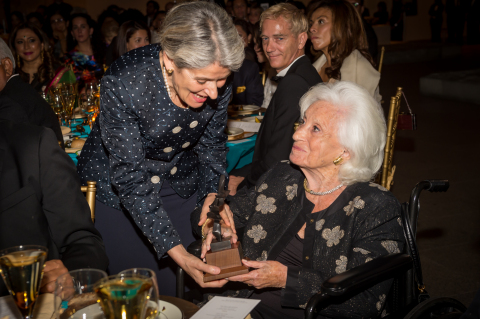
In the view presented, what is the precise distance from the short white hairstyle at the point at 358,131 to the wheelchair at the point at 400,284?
0.21 meters

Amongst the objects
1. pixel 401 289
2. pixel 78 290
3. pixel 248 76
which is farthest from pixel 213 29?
pixel 248 76

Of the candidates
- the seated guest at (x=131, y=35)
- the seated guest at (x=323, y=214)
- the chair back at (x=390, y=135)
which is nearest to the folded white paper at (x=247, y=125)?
the chair back at (x=390, y=135)

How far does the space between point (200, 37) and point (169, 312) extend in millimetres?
883

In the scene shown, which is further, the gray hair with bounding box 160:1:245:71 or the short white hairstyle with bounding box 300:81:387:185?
the short white hairstyle with bounding box 300:81:387:185

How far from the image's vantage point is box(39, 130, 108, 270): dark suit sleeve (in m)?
1.61

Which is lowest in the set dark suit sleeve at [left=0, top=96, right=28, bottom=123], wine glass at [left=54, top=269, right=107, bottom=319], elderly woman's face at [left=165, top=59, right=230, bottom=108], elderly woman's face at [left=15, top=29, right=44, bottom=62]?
wine glass at [left=54, top=269, right=107, bottom=319]

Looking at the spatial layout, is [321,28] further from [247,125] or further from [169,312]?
[169,312]

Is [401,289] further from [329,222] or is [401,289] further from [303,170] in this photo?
[303,170]

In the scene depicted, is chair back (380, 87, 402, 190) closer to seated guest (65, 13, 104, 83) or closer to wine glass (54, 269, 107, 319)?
wine glass (54, 269, 107, 319)

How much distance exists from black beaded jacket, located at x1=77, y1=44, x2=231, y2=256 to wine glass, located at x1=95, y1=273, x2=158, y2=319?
3.03 ft

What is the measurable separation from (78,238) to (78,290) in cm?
66

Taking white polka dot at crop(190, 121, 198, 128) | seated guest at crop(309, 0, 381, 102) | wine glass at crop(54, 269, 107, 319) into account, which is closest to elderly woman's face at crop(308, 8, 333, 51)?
seated guest at crop(309, 0, 381, 102)

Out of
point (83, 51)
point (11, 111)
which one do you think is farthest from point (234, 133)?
point (83, 51)

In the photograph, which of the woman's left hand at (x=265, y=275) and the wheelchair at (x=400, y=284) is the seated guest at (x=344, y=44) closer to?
the wheelchair at (x=400, y=284)
